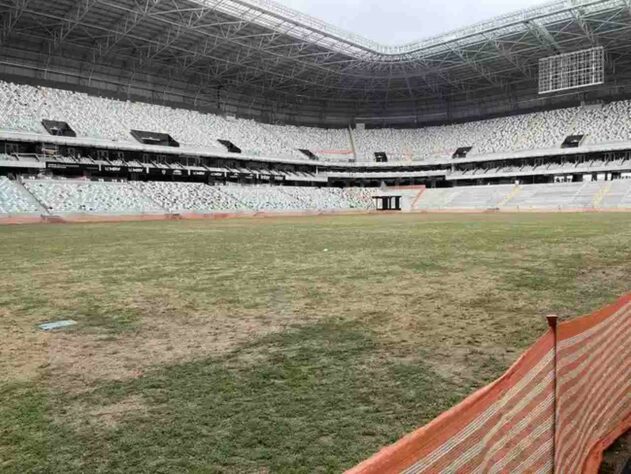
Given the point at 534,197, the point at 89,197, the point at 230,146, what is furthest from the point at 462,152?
the point at 89,197

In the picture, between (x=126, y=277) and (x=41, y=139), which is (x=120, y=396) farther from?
(x=41, y=139)

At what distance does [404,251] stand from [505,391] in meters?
13.6

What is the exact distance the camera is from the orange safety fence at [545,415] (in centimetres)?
201

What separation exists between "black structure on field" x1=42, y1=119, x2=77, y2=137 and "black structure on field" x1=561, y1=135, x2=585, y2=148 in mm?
63057

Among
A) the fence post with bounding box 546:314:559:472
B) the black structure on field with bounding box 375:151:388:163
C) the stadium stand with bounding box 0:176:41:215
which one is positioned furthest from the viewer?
the black structure on field with bounding box 375:151:388:163

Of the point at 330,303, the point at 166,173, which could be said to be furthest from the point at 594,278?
the point at 166,173

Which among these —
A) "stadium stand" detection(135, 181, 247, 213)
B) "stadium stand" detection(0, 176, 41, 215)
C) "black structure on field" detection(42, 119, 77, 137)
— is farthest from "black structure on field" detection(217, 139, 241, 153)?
"stadium stand" detection(0, 176, 41, 215)

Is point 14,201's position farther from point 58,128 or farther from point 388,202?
point 388,202

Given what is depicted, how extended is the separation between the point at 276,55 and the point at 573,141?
4210cm

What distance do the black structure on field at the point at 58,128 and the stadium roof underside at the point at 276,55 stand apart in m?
7.86

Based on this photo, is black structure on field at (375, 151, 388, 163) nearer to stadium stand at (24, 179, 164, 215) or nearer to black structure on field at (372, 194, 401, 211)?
black structure on field at (372, 194, 401, 211)

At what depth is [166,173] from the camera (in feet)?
215

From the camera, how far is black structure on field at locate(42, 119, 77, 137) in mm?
54969

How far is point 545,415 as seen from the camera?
298 cm
